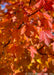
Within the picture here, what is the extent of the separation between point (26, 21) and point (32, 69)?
3.33 ft

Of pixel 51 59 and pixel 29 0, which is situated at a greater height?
pixel 29 0

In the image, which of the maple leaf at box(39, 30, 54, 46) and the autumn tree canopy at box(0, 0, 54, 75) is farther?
the autumn tree canopy at box(0, 0, 54, 75)

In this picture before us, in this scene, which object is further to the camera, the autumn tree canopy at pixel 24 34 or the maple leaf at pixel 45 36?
the autumn tree canopy at pixel 24 34

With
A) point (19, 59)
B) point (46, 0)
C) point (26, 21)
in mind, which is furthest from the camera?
point (19, 59)

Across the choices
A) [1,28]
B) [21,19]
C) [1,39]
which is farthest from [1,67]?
[21,19]

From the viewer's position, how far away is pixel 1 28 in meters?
1.75

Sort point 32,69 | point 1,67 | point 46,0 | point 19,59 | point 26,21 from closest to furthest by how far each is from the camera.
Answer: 1. point 46,0
2. point 26,21
3. point 1,67
4. point 19,59
5. point 32,69

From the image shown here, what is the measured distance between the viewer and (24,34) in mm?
1729

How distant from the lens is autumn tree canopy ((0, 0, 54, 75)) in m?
1.54

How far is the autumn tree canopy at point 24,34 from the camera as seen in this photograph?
1.54 m

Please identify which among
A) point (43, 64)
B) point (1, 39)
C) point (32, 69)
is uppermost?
point (1, 39)

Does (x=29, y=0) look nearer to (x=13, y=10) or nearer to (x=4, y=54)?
(x=13, y=10)

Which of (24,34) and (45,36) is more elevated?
(45,36)

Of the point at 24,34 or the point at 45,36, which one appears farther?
the point at 24,34
